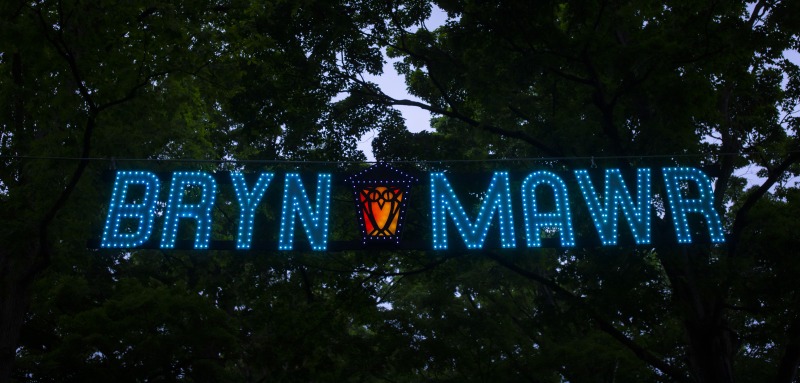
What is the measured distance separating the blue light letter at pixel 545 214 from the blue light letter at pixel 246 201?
3.90 metres

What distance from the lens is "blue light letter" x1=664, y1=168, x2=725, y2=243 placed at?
10.7 meters

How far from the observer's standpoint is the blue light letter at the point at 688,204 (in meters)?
10.7

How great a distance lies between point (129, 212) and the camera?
10.6 meters

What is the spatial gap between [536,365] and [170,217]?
1128cm

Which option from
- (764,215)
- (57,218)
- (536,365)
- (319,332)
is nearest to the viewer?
(57,218)

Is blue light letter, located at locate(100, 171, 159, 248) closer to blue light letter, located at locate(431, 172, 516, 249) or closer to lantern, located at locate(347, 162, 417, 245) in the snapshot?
lantern, located at locate(347, 162, 417, 245)

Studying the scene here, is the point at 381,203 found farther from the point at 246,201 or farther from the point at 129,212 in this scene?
the point at 129,212

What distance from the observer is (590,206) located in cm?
1095

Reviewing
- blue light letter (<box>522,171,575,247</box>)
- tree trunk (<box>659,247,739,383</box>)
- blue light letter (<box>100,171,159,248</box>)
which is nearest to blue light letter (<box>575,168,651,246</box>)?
Result: blue light letter (<box>522,171,575,247</box>)

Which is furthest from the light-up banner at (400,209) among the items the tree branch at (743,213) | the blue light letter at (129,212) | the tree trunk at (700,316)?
the tree branch at (743,213)

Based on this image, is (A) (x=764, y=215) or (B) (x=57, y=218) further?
(A) (x=764, y=215)

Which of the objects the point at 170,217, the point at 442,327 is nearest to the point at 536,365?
the point at 442,327

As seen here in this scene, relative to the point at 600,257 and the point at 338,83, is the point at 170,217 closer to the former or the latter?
the point at 338,83

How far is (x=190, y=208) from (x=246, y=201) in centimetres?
82
